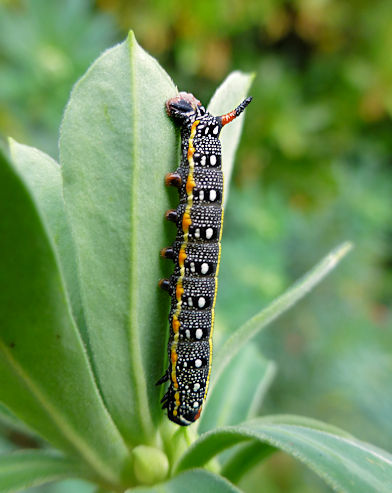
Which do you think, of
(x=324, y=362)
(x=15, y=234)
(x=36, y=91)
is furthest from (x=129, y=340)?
(x=324, y=362)

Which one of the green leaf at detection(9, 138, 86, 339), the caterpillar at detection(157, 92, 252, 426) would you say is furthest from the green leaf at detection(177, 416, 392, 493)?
the green leaf at detection(9, 138, 86, 339)

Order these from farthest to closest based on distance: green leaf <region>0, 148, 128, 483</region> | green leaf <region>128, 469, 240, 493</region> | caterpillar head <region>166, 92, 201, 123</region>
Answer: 1. caterpillar head <region>166, 92, 201, 123</region>
2. green leaf <region>128, 469, 240, 493</region>
3. green leaf <region>0, 148, 128, 483</region>

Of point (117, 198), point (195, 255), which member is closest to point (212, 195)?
point (195, 255)

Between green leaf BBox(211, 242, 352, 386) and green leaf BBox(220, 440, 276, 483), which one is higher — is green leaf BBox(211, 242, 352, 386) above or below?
above

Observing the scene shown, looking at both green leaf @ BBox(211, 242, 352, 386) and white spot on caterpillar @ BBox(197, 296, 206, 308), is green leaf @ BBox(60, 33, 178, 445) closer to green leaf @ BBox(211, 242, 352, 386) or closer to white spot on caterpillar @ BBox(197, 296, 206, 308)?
green leaf @ BBox(211, 242, 352, 386)

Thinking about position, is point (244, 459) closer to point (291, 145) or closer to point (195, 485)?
point (195, 485)

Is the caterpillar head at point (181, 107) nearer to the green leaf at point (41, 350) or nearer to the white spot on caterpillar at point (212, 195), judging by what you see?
the white spot on caterpillar at point (212, 195)

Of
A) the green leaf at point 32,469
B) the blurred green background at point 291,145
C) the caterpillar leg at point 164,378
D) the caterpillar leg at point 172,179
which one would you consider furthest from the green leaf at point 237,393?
the blurred green background at point 291,145
